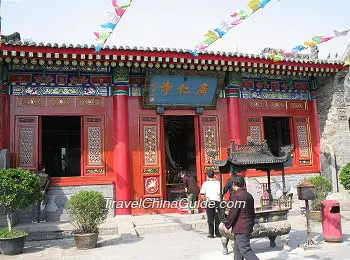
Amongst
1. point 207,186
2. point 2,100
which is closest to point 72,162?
point 2,100

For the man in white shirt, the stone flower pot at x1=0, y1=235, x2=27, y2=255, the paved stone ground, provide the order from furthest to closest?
1. the man in white shirt
2. the stone flower pot at x1=0, y1=235, x2=27, y2=255
3. the paved stone ground

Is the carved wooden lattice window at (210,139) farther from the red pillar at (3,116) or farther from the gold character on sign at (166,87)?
the red pillar at (3,116)

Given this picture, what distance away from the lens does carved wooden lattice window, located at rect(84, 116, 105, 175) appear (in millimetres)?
10023

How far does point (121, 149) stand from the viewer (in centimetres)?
994

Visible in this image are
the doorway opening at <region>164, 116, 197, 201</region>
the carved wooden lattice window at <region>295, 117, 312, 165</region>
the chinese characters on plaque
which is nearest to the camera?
the chinese characters on plaque

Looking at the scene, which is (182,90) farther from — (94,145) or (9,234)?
(9,234)

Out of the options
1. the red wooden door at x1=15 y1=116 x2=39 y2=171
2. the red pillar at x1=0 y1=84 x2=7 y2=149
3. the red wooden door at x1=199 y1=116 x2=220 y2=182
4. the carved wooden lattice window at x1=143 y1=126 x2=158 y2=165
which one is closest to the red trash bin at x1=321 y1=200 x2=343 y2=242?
the red wooden door at x1=199 y1=116 x2=220 y2=182

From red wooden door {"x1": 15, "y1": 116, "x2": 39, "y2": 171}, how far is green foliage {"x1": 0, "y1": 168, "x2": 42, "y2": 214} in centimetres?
257

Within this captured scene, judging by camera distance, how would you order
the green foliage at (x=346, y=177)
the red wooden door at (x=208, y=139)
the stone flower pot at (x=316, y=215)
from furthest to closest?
the red wooden door at (x=208, y=139)
the green foliage at (x=346, y=177)
the stone flower pot at (x=316, y=215)

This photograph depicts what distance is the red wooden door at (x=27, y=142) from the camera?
961cm

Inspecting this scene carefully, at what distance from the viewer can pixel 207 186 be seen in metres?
7.96

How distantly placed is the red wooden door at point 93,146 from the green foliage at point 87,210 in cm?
277

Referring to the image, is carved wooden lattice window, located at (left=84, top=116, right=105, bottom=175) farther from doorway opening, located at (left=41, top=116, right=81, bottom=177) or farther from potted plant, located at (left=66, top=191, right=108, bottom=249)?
doorway opening, located at (left=41, top=116, right=81, bottom=177)

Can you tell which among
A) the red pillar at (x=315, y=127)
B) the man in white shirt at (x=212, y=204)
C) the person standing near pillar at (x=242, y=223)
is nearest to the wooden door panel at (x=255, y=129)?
the red pillar at (x=315, y=127)
